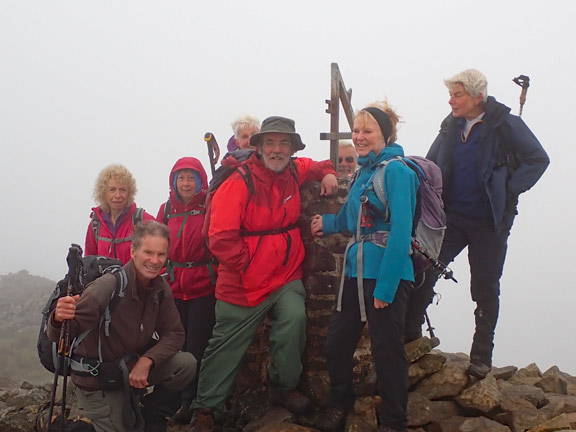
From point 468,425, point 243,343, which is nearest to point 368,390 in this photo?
point 468,425

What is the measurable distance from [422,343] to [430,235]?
168 centimetres

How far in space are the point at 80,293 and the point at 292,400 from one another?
8.72 ft

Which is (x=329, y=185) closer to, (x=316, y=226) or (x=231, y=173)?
(x=316, y=226)

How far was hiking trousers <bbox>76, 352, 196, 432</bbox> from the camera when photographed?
439 centimetres

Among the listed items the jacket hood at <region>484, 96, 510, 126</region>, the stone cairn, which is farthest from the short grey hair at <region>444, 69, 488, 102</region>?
the stone cairn

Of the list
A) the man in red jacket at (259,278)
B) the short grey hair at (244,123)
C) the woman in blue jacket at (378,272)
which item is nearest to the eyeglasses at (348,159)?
the short grey hair at (244,123)

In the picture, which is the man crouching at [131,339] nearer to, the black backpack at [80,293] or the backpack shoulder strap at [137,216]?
the black backpack at [80,293]

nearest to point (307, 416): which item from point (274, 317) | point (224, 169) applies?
point (274, 317)

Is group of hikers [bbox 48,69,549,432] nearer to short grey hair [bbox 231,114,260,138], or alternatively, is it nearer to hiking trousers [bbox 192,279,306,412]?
hiking trousers [bbox 192,279,306,412]

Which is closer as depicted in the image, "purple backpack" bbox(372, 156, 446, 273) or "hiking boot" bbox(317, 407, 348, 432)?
"purple backpack" bbox(372, 156, 446, 273)

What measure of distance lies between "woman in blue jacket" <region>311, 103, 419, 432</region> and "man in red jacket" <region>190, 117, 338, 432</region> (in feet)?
2.10

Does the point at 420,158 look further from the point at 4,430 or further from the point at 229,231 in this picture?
the point at 4,430

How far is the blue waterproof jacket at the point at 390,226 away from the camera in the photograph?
13.0ft

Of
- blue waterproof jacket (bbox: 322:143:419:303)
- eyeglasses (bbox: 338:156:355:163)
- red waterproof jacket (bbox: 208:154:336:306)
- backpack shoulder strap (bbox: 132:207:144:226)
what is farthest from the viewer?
eyeglasses (bbox: 338:156:355:163)
